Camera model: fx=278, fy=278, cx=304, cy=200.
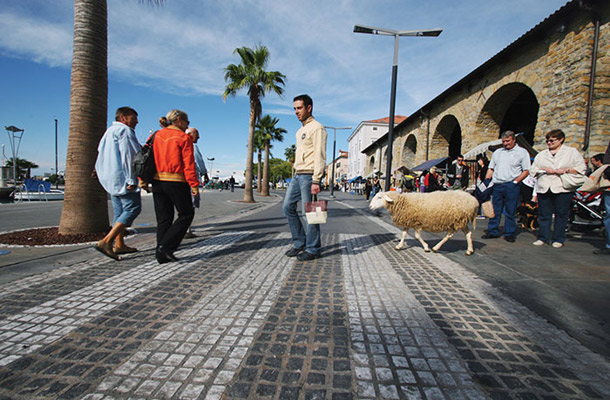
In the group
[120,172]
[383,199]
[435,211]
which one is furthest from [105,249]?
[435,211]

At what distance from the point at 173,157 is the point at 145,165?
354mm

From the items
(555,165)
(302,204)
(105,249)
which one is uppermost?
(555,165)

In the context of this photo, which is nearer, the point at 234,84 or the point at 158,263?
the point at 158,263

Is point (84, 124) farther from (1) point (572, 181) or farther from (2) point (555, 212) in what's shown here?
(2) point (555, 212)

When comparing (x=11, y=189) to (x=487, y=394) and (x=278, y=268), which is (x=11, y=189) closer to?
(x=278, y=268)

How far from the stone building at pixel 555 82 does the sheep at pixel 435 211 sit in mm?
7562

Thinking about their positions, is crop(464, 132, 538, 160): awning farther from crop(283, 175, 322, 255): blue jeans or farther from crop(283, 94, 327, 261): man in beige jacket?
crop(283, 175, 322, 255): blue jeans

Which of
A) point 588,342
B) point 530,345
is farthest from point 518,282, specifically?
point 530,345

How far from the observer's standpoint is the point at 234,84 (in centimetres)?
1670

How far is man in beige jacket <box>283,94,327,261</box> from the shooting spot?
3715 mm

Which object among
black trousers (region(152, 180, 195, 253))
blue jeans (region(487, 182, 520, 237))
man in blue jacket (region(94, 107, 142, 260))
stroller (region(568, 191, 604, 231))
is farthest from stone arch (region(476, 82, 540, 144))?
man in blue jacket (region(94, 107, 142, 260))

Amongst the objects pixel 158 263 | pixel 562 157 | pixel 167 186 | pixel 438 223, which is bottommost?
pixel 158 263

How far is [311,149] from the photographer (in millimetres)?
3807

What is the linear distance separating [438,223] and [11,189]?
1746cm
